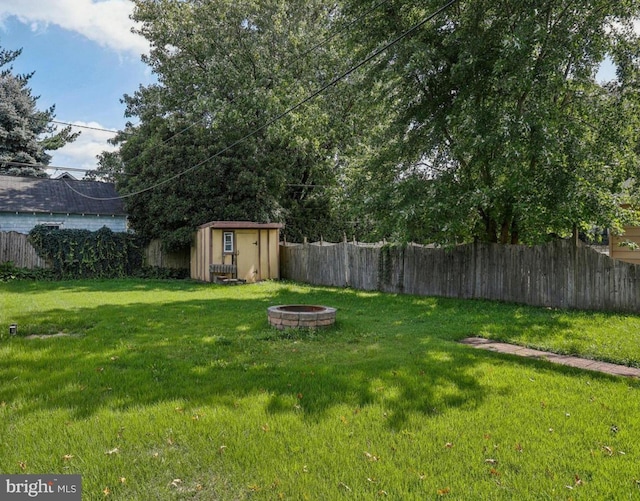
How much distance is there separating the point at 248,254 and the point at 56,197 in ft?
36.3

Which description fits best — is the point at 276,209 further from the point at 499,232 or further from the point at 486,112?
the point at 486,112

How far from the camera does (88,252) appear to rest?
16.9 metres

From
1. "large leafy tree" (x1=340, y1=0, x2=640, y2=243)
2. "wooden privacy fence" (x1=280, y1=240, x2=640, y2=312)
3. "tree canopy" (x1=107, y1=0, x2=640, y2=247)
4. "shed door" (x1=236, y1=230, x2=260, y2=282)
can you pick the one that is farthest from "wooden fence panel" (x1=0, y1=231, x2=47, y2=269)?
"large leafy tree" (x1=340, y1=0, x2=640, y2=243)

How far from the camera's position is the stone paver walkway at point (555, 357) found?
4.71 meters

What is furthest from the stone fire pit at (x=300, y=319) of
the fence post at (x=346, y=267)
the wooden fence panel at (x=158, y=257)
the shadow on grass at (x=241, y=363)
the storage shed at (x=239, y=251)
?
the wooden fence panel at (x=158, y=257)

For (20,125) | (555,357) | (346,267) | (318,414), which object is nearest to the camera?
(318,414)

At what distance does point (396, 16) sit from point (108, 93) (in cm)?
1246

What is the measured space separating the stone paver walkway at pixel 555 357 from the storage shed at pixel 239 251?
401 inches

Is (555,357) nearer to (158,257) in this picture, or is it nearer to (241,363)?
(241,363)

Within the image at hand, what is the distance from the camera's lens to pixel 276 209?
61.4ft

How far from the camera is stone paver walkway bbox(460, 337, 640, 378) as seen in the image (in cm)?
471

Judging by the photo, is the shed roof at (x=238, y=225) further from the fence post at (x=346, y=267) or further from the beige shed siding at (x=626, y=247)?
the beige shed siding at (x=626, y=247)

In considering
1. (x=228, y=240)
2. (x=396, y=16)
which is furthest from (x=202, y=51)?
(x=396, y=16)

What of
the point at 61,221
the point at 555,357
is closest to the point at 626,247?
the point at 555,357
